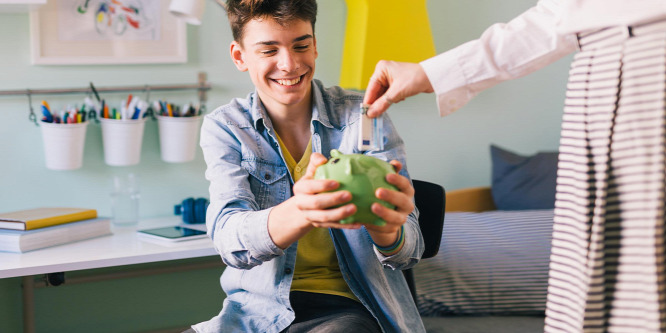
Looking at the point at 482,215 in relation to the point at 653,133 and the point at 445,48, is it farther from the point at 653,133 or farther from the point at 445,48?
the point at 653,133

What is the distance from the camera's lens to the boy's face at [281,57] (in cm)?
147

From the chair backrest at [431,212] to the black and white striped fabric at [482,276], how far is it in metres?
0.53

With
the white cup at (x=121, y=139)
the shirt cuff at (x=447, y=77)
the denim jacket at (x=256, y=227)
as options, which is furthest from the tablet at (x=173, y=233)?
the shirt cuff at (x=447, y=77)

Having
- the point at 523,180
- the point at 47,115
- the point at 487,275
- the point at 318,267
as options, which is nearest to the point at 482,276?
the point at 487,275

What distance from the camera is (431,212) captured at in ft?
5.07

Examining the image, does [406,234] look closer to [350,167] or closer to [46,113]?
[350,167]

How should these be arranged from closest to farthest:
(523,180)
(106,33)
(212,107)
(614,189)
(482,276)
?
(614,189) < (482,276) < (106,33) < (212,107) < (523,180)

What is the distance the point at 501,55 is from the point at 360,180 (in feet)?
1.02

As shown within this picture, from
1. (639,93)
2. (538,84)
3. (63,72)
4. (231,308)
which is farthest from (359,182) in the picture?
(538,84)

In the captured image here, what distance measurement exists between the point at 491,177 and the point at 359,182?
1.70 metres

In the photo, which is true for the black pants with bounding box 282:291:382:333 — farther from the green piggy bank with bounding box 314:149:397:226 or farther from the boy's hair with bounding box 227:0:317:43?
the boy's hair with bounding box 227:0:317:43

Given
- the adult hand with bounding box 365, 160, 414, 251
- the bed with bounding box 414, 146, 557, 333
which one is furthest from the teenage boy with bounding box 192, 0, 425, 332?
the bed with bounding box 414, 146, 557, 333

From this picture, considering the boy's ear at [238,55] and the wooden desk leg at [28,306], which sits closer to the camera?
the boy's ear at [238,55]

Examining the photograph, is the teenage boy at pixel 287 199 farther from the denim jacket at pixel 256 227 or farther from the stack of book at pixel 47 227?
the stack of book at pixel 47 227
